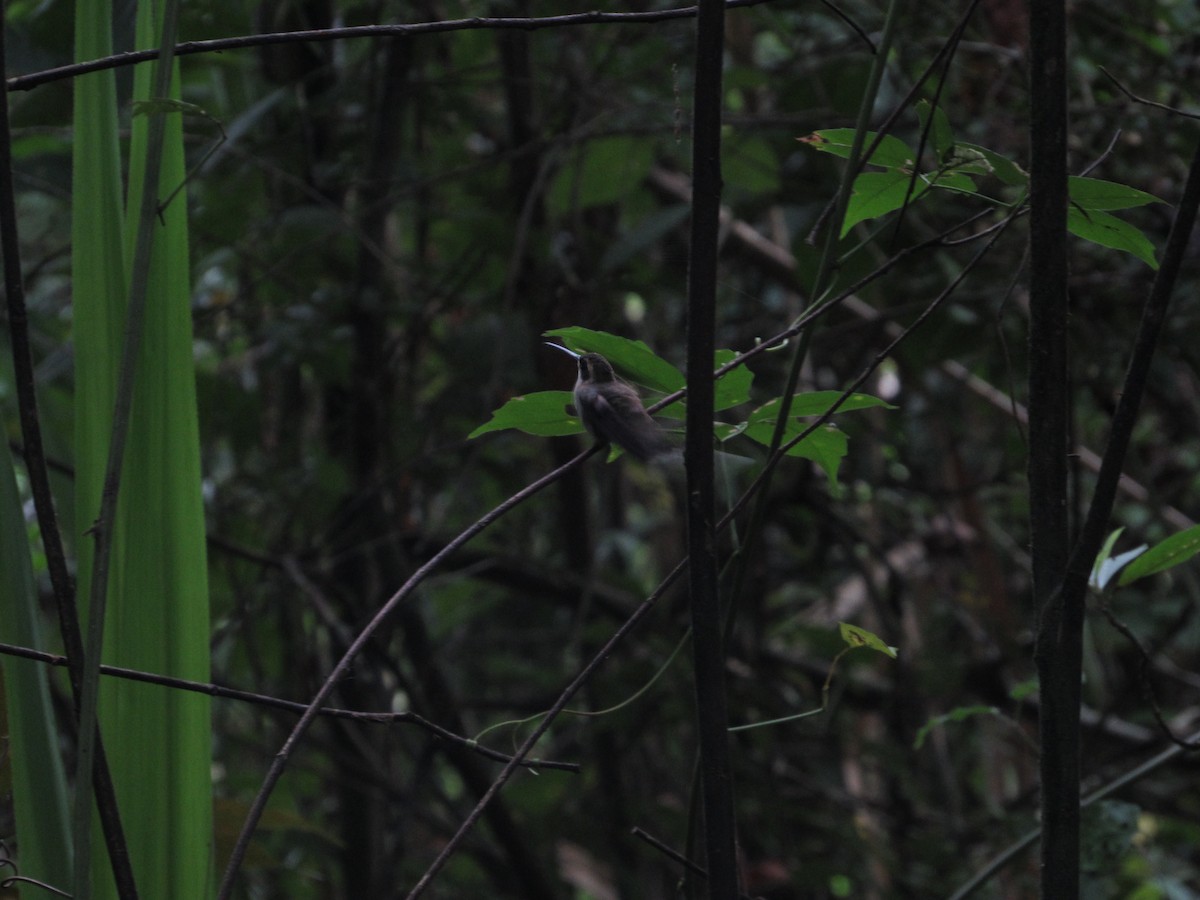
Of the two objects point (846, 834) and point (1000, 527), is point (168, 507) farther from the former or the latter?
point (1000, 527)

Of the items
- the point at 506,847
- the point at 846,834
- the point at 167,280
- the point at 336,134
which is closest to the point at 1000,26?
the point at 336,134

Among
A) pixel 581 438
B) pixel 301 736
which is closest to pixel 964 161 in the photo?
pixel 301 736

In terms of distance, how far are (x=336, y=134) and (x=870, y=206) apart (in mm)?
2521

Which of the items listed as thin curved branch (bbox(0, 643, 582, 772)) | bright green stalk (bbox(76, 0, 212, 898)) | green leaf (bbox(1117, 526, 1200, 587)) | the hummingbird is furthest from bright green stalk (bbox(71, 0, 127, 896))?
green leaf (bbox(1117, 526, 1200, 587))

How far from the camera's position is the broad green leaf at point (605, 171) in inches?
118

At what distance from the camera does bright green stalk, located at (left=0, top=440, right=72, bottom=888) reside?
0.85 meters

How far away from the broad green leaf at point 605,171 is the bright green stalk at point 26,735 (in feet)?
7.21

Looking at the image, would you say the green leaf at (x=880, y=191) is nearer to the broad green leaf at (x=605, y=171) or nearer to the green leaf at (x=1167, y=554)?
the green leaf at (x=1167, y=554)

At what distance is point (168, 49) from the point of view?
803 millimetres

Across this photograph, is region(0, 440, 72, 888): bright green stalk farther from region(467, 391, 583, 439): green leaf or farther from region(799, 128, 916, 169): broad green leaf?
region(799, 128, 916, 169): broad green leaf

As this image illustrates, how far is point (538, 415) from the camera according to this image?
0.98 meters

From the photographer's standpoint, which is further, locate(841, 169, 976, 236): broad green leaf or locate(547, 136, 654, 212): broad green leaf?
locate(547, 136, 654, 212): broad green leaf

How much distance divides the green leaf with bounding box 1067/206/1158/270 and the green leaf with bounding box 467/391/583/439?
1.32 feet

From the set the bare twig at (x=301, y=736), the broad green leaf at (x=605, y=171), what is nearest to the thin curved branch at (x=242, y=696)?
the bare twig at (x=301, y=736)
